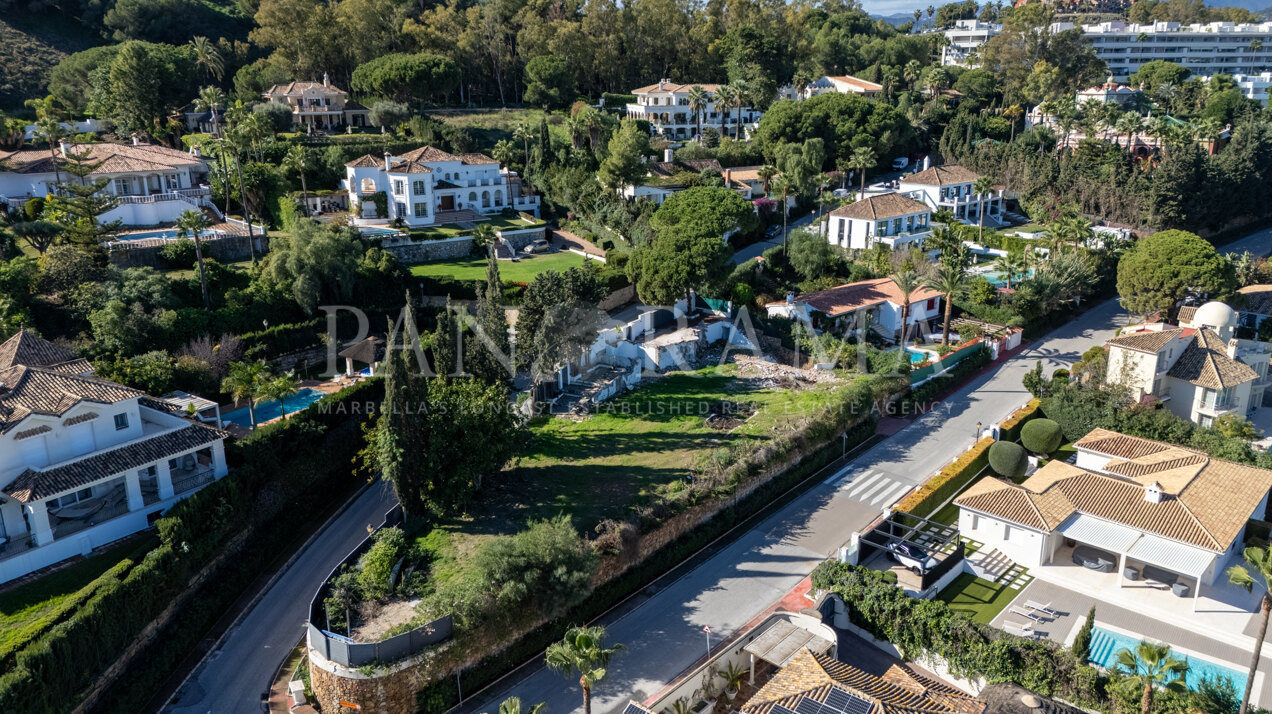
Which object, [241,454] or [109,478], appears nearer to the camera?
[109,478]

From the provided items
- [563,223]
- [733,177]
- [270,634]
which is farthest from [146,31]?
[270,634]

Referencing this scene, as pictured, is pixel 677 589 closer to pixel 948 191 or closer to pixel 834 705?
pixel 834 705

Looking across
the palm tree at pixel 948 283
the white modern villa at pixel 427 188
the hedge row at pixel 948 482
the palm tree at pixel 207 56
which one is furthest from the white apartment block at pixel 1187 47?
the hedge row at pixel 948 482

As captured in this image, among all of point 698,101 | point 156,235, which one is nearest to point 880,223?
point 698,101

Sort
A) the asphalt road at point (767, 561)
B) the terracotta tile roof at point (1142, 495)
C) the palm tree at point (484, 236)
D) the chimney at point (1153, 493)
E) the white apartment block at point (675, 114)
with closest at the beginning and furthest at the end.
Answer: the asphalt road at point (767, 561)
the terracotta tile roof at point (1142, 495)
the chimney at point (1153, 493)
the palm tree at point (484, 236)
the white apartment block at point (675, 114)

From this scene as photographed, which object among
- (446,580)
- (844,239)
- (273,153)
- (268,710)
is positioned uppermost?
(273,153)

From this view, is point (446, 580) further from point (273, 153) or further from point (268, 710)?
point (273, 153)

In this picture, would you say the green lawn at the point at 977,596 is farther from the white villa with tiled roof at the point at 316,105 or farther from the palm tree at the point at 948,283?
the white villa with tiled roof at the point at 316,105
